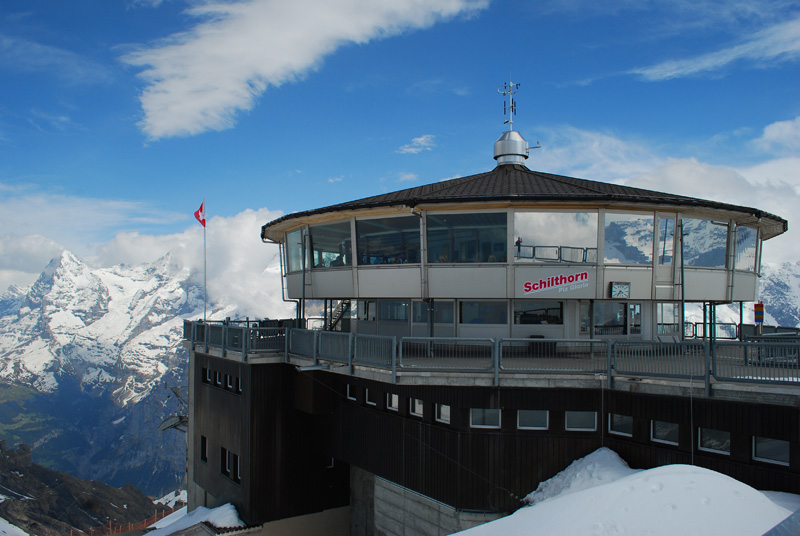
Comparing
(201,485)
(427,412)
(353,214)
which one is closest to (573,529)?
(427,412)

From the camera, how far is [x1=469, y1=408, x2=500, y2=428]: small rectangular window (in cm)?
1684

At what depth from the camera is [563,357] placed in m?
17.6

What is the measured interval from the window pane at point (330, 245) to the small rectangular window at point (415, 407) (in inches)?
237

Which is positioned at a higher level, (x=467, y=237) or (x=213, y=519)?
(x=467, y=237)

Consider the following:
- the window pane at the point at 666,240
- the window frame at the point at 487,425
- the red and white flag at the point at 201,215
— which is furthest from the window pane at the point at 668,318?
the red and white flag at the point at 201,215

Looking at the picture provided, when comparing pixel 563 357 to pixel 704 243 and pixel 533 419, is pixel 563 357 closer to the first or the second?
pixel 533 419

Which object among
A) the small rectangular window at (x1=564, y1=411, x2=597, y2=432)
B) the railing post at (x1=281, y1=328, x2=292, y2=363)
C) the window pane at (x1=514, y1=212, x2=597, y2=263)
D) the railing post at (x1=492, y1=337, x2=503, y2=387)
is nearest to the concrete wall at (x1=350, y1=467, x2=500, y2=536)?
the small rectangular window at (x1=564, y1=411, x2=597, y2=432)

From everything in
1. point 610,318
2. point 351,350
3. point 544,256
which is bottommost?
point 351,350

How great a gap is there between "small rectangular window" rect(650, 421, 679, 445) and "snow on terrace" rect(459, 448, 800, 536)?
192cm

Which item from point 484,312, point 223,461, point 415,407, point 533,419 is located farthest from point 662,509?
point 223,461

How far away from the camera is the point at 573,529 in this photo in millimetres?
11531

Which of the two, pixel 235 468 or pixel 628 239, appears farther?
pixel 235 468

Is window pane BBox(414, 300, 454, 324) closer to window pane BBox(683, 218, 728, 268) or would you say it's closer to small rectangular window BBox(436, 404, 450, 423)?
small rectangular window BBox(436, 404, 450, 423)

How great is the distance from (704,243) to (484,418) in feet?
31.5
